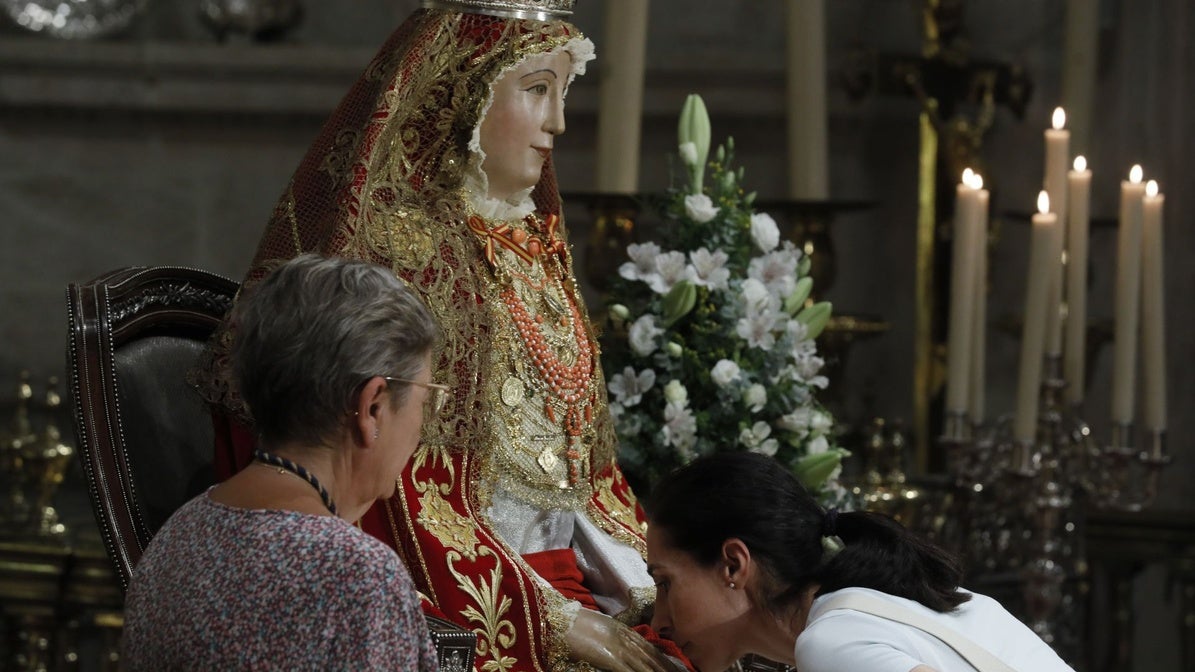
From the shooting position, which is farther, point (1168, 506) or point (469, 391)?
point (1168, 506)

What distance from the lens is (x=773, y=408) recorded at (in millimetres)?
3441

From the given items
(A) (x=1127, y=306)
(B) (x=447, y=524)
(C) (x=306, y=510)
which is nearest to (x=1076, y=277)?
(A) (x=1127, y=306)

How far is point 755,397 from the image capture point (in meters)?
3.37

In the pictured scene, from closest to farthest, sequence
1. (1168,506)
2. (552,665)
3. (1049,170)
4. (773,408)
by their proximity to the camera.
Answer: (552,665)
(773,408)
(1049,170)
(1168,506)

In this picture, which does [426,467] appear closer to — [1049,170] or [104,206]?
[1049,170]

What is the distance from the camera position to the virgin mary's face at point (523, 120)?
300 cm

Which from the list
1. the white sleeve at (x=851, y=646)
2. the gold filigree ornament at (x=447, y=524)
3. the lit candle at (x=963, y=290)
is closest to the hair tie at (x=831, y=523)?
the white sleeve at (x=851, y=646)

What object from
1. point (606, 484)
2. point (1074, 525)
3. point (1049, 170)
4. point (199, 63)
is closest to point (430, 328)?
point (606, 484)

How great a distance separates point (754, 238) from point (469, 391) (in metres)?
0.86

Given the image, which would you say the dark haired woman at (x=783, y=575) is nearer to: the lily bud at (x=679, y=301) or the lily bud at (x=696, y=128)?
the lily bud at (x=679, y=301)

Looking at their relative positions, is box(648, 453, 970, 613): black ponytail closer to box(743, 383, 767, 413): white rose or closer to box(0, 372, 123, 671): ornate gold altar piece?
box(743, 383, 767, 413): white rose

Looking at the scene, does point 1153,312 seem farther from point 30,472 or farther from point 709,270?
point 30,472

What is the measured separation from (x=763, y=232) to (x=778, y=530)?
1.22m

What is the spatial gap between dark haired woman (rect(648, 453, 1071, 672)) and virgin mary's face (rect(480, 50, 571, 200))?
2.44ft
